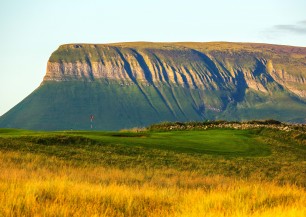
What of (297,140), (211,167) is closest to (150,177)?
(211,167)

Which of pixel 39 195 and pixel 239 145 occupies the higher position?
pixel 39 195

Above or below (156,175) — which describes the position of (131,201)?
above

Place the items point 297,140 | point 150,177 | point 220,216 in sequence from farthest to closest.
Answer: point 297,140 → point 150,177 → point 220,216

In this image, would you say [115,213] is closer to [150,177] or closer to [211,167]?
[150,177]

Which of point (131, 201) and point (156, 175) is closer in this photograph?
point (131, 201)

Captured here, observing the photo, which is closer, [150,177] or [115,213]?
[115,213]

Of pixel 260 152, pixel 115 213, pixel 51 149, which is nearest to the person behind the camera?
pixel 115 213

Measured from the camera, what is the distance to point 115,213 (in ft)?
43.4

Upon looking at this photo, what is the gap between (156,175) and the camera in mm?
22984

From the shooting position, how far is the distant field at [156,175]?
13.3 metres

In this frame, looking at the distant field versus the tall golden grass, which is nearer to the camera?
the tall golden grass

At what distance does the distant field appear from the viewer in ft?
43.7

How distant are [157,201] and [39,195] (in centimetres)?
312

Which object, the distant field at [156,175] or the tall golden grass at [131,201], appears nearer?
the tall golden grass at [131,201]
